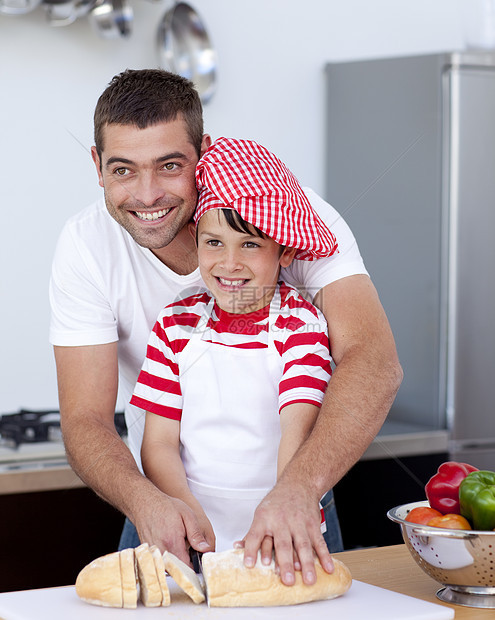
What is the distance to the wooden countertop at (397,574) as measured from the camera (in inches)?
35.9

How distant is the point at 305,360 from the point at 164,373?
21 centimetres

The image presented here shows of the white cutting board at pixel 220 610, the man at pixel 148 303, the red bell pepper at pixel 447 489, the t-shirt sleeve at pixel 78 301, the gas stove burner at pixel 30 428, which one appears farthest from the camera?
the gas stove burner at pixel 30 428

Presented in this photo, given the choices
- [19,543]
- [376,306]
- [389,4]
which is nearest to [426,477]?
[19,543]

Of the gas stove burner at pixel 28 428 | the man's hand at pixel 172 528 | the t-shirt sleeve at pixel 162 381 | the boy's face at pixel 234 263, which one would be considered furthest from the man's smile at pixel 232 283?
the gas stove burner at pixel 28 428

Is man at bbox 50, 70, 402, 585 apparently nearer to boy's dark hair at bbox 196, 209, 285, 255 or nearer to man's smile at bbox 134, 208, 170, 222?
man's smile at bbox 134, 208, 170, 222

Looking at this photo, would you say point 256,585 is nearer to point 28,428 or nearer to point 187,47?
point 28,428

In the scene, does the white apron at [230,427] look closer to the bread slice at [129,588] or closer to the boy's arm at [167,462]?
the boy's arm at [167,462]

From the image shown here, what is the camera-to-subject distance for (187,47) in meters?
2.40

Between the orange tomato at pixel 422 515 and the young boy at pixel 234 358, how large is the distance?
27 centimetres

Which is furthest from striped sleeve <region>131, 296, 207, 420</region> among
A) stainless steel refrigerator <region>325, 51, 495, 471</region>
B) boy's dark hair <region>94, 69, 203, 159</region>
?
stainless steel refrigerator <region>325, 51, 495, 471</region>

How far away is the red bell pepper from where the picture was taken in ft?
3.17

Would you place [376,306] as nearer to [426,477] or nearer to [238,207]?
[238,207]

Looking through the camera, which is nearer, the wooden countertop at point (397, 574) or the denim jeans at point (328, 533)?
the wooden countertop at point (397, 574)

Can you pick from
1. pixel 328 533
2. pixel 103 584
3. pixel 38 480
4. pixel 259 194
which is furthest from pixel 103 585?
pixel 38 480
